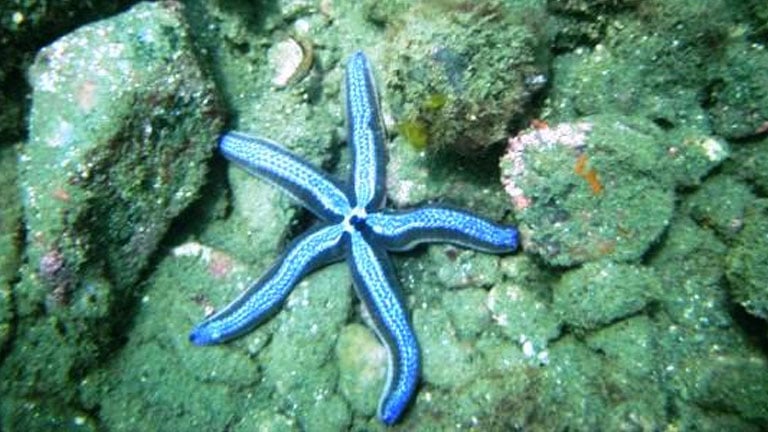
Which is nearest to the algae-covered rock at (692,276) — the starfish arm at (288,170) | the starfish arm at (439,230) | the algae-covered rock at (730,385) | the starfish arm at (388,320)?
the algae-covered rock at (730,385)

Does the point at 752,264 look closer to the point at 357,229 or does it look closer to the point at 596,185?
the point at 596,185

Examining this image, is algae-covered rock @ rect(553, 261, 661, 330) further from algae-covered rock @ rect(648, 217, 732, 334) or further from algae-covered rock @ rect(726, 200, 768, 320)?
algae-covered rock @ rect(726, 200, 768, 320)

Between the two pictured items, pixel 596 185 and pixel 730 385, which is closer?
pixel 730 385

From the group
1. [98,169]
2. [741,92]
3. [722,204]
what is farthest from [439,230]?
[98,169]

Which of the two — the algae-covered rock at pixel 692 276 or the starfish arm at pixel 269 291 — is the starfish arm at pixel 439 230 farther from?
the algae-covered rock at pixel 692 276

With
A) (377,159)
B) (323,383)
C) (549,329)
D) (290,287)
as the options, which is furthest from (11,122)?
(549,329)

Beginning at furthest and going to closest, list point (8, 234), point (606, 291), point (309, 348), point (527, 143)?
point (309, 348) → point (8, 234) → point (527, 143) → point (606, 291)
